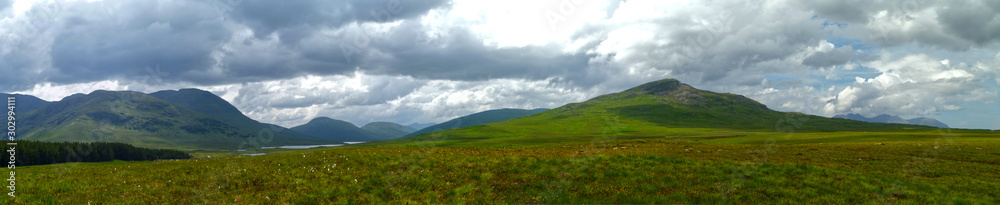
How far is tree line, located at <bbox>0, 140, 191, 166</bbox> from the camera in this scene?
377ft

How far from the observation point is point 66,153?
466 feet

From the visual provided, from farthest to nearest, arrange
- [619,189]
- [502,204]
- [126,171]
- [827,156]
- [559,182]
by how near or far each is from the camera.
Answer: [827,156], [126,171], [559,182], [619,189], [502,204]

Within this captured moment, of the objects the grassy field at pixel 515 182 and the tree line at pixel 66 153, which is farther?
the tree line at pixel 66 153

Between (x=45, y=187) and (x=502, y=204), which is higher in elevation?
(x=45, y=187)

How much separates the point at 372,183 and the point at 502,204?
7.92m

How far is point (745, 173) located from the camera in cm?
2328

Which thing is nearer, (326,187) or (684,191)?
(684,191)

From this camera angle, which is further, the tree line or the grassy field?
the tree line

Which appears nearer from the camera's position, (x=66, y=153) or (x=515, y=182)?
(x=515, y=182)

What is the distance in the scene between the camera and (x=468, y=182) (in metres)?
23.0

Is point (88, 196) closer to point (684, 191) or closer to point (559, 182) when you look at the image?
point (559, 182)

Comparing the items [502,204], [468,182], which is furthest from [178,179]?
[502,204]

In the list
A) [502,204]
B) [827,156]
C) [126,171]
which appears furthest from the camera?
[827,156]

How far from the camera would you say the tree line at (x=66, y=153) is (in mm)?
115000
